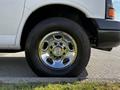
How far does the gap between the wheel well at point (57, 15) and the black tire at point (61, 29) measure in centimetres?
18

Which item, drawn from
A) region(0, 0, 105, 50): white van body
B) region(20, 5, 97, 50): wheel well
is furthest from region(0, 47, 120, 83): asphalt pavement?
region(0, 0, 105, 50): white van body

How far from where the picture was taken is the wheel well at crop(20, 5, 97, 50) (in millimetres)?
5930

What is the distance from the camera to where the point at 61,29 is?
5.82 meters

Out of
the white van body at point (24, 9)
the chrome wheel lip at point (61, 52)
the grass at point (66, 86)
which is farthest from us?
the chrome wheel lip at point (61, 52)

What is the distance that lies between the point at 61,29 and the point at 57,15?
299 millimetres

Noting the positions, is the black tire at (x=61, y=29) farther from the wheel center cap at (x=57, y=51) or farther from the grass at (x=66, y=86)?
the grass at (x=66, y=86)

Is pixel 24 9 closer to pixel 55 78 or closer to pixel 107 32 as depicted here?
pixel 55 78

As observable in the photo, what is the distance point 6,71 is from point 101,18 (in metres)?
1.81

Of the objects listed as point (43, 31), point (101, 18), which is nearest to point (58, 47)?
point (43, 31)

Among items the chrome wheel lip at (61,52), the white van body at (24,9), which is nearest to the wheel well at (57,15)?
the white van body at (24,9)

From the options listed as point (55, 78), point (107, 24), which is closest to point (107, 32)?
point (107, 24)

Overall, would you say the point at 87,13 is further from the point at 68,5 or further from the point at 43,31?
the point at 43,31

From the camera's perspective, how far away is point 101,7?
5754 mm

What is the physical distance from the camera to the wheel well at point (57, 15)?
5930mm
